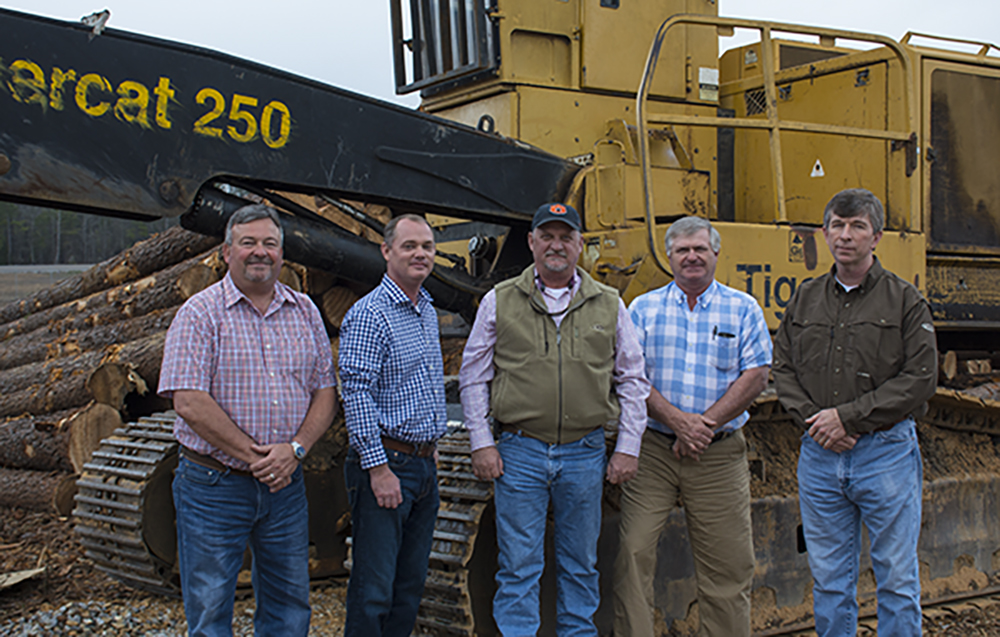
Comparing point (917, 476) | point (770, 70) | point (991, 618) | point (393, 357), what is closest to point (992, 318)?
point (991, 618)

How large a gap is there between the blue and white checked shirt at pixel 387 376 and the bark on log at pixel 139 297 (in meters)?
3.37

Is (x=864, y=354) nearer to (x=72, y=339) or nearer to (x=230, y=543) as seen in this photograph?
(x=230, y=543)

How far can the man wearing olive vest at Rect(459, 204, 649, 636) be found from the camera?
352cm

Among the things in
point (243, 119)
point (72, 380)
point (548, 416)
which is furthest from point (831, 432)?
point (72, 380)

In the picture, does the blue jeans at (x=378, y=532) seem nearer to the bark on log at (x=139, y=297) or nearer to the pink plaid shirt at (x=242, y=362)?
the pink plaid shirt at (x=242, y=362)

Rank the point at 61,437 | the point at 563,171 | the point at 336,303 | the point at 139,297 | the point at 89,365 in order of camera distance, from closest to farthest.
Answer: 1. the point at 563,171
2. the point at 336,303
3. the point at 61,437
4. the point at 89,365
5. the point at 139,297

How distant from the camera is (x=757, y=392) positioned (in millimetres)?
3797

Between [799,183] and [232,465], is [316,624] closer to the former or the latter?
[232,465]

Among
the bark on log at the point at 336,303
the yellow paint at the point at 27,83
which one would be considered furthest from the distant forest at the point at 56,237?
the yellow paint at the point at 27,83

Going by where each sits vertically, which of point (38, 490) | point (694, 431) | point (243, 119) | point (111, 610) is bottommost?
point (111, 610)

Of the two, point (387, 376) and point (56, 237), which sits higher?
point (56, 237)

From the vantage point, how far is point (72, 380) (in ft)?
22.9

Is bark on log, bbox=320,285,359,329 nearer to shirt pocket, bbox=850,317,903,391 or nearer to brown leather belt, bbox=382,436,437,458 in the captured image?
brown leather belt, bbox=382,436,437,458

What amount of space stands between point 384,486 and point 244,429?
53 cm
